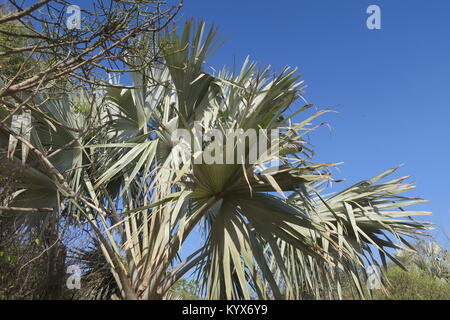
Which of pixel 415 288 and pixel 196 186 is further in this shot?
pixel 415 288

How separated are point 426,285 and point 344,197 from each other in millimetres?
8558

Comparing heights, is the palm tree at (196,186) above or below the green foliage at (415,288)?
above

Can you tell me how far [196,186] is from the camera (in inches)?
162

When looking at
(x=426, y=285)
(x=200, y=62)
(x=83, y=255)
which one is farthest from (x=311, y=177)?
(x=426, y=285)

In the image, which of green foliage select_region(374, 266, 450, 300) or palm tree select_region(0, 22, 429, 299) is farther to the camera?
green foliage select_region(374, 266, 450, 300)

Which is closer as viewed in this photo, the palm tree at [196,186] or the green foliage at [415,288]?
the palm tree at [196,186]

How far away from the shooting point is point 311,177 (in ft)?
12.9

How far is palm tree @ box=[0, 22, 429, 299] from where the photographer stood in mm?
3984

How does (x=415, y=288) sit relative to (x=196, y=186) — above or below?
below

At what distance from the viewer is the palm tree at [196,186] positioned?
3984mm

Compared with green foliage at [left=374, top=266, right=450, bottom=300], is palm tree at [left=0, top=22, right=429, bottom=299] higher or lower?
higher
